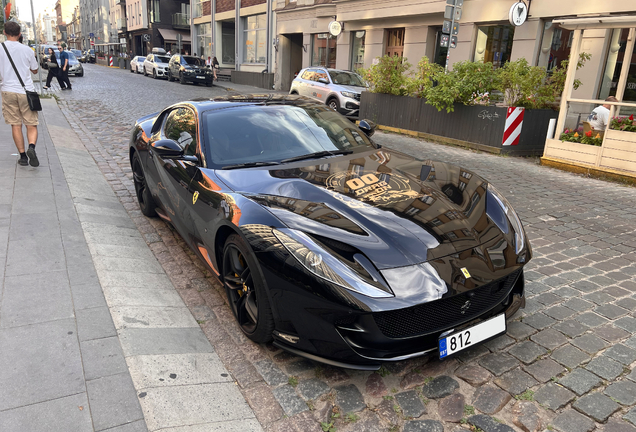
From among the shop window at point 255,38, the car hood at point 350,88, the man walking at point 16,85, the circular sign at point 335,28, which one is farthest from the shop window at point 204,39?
the man walking at point 16,85

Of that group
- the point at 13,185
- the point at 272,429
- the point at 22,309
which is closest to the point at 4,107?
the point at 13,185

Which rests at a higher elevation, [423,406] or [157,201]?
[157,201]

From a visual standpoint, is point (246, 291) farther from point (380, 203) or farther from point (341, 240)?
point (380, 203)

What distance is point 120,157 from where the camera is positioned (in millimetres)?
8141

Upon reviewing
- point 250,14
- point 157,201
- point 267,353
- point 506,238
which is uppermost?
point 250,14

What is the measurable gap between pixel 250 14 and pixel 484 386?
32.2m

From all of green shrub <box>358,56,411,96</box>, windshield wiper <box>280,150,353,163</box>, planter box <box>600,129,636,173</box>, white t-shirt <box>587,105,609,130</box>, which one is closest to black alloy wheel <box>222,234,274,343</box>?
windshield wiper <box>280,150,353,163</box>

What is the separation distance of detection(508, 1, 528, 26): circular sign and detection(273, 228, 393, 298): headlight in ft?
45.4

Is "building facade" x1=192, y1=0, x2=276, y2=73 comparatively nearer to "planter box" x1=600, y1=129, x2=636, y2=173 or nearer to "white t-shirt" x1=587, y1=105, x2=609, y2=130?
"white t-shirt" x1=587, y1=105, x2=609, y2=130

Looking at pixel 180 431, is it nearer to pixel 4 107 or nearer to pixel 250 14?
pixel 4 107

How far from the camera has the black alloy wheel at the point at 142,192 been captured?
5145 millimetres

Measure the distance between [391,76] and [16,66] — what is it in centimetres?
941

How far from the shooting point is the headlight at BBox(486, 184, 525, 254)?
9.61 ft

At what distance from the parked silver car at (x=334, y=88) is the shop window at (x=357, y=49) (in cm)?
584
